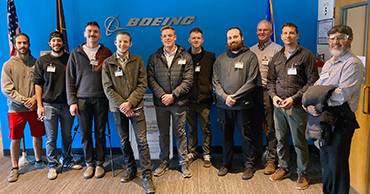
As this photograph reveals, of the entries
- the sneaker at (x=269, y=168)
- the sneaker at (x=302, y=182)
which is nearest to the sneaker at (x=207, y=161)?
the sneaker at (x=269, y=168)

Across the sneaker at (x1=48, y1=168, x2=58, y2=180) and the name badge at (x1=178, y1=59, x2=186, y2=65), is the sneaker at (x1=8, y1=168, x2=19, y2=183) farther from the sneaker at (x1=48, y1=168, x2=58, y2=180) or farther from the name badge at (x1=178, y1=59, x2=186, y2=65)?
the name badge at (x1=178, y1=59, x2=186, y2=65)

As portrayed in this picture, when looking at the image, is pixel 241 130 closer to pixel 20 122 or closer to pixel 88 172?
pixel 88 172

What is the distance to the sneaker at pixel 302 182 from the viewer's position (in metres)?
3.34

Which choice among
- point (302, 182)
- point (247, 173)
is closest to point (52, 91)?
point (247, 173)

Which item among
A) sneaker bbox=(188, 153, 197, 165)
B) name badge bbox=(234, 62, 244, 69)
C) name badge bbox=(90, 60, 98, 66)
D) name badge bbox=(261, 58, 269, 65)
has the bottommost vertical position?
sneaker bbox=(188, 153, 197, 165)

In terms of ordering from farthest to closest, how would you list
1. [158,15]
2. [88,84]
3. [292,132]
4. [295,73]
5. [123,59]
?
1. [158,15]
2. [88,84]
3. [123,59]
4. [292,132]
5. [295,73]

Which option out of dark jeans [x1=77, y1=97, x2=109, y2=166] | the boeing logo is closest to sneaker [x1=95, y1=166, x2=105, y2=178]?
dark jeans [x1=77, y1=97, x2=109, y2=166]

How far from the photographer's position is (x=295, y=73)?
3.19 metres

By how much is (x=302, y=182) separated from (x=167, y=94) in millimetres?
1605

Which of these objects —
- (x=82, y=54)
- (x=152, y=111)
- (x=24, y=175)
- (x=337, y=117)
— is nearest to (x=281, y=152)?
(x=337, y=117)

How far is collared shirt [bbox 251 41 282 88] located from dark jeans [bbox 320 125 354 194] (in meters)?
1.11

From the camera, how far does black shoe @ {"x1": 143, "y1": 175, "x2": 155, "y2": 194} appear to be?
3318mm

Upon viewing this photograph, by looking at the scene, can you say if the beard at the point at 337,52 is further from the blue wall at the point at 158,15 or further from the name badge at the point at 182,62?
the blue wall at the point at 158,15

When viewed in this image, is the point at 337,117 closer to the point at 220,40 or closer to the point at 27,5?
the point at 220,40
